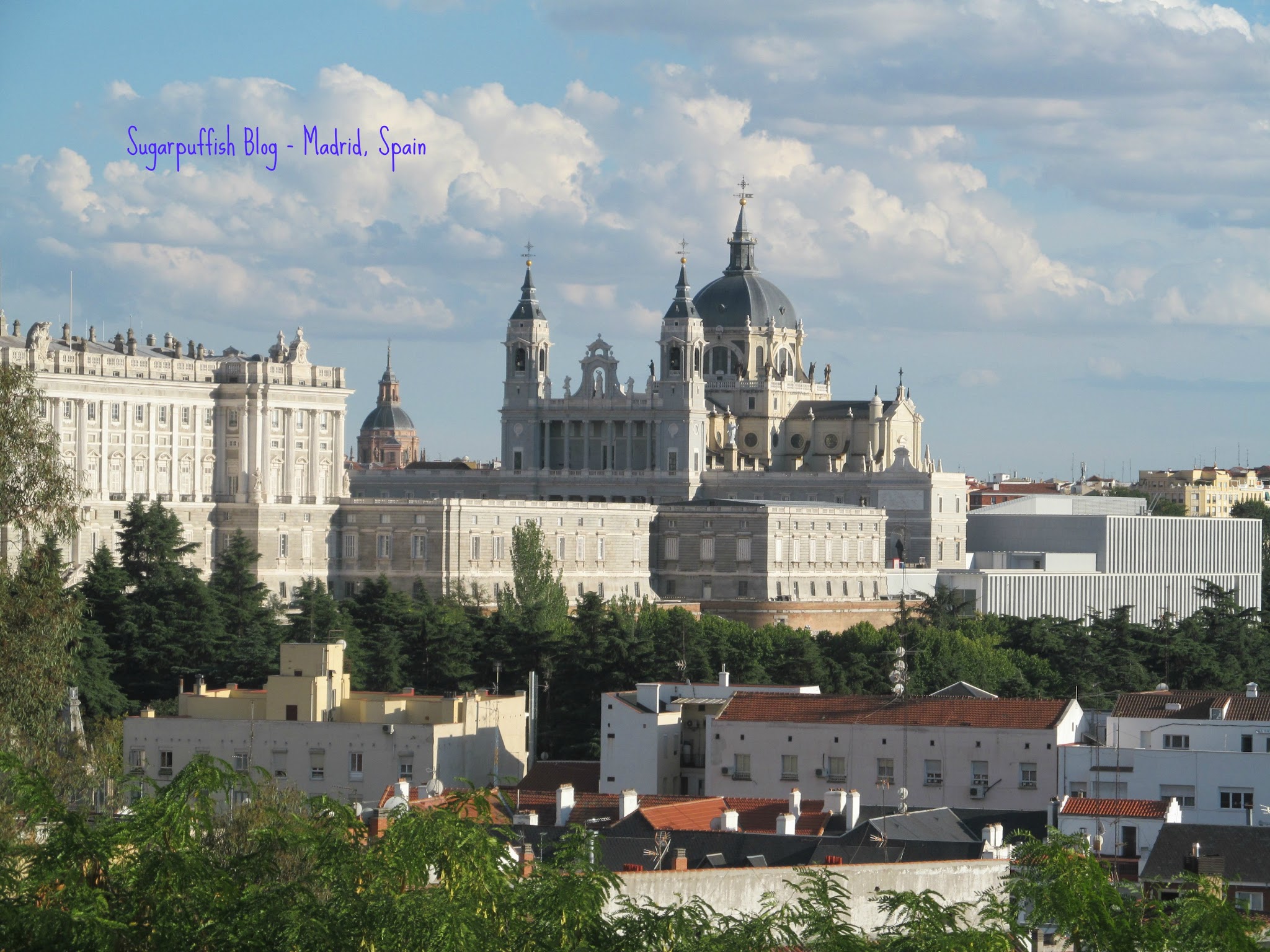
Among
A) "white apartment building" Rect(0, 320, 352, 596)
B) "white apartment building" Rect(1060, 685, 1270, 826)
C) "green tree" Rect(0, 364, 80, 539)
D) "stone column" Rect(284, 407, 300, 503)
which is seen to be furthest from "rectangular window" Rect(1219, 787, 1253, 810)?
"stone column" Rect(284, 407, 300, 503)

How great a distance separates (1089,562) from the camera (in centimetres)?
16962

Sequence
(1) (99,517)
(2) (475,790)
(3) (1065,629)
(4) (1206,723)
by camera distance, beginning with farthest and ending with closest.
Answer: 1. (1) (99,517)
2. (3) (1065,629)
3. (4) (1206,723)
4. (2) (475,790)

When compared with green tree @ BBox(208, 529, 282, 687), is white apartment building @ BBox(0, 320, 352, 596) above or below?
above

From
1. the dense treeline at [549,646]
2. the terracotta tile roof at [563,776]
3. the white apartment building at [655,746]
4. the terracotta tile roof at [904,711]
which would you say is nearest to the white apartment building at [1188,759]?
the terracotta tile roof at [904,711]

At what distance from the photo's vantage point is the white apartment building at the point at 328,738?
224 ft

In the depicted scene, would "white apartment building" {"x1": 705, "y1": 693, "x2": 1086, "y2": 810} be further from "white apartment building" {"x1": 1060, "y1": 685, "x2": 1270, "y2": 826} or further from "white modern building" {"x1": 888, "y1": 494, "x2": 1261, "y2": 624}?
"white modern building" {"x1": 888, "y1": 494, "x2": 1261, "y2": 624}

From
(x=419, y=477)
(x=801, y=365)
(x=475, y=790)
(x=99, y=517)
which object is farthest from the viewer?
(x=801, y=365)

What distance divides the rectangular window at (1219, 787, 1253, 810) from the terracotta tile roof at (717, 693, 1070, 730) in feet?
17.4

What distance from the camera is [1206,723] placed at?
6462cm

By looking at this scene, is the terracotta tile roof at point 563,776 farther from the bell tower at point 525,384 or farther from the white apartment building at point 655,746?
the bell tower at point 525,384

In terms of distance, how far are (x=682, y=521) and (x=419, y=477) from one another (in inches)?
977

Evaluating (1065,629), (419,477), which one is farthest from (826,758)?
(419,477)

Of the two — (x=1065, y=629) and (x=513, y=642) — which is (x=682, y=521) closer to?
(x=1065, y=629)

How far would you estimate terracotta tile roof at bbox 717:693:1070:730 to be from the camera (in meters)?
65.1
